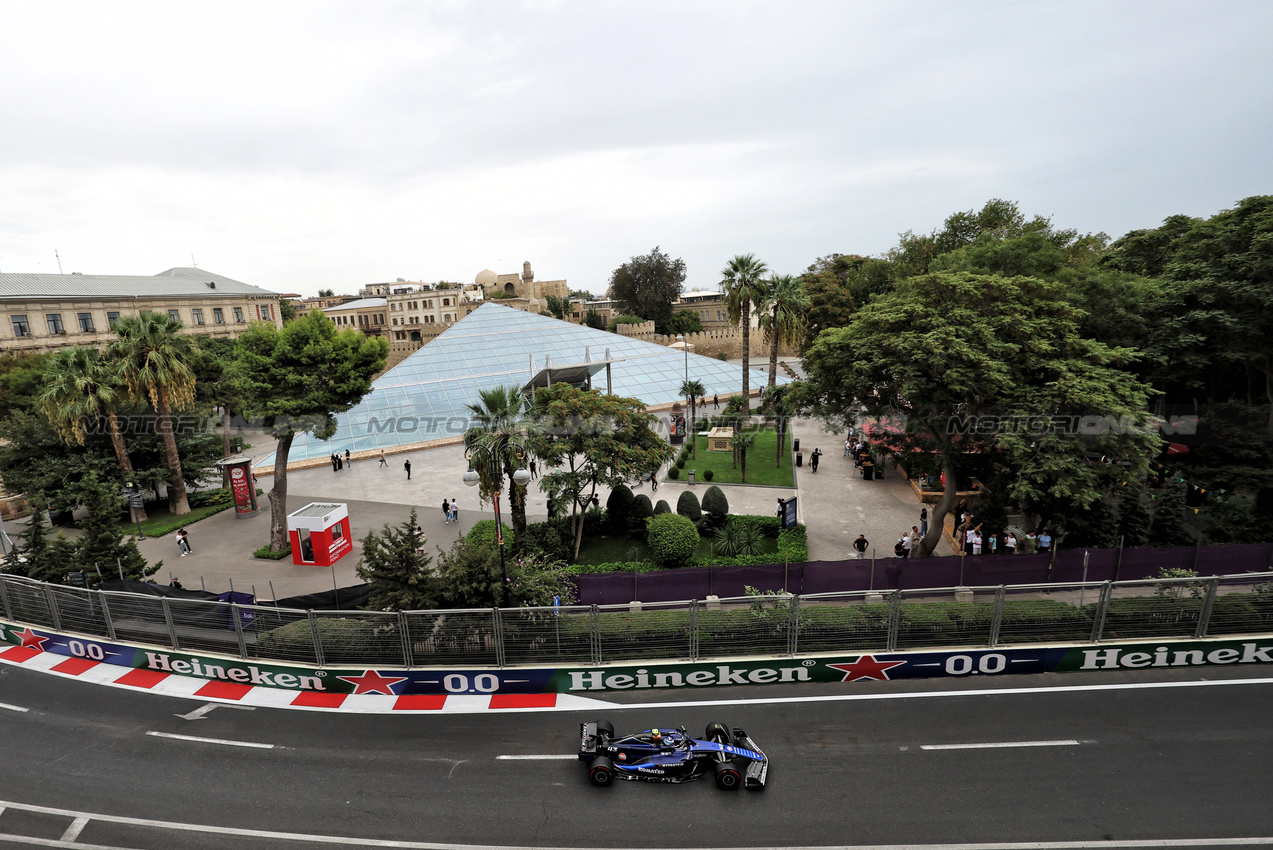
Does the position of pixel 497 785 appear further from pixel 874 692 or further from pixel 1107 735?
pixel 1107 735

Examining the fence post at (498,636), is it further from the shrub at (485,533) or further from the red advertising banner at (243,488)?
the red advertising banner at (243,488)

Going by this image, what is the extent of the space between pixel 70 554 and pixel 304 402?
726 centimetres

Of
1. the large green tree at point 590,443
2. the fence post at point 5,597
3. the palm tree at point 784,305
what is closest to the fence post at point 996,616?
the large green tree at point 590,443

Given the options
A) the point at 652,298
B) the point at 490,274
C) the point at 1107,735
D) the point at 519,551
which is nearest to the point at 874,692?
the point at 1107,735

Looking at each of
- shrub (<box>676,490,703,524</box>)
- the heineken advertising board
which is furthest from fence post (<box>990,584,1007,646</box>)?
shrub (<box>676,490,703,524</box>)

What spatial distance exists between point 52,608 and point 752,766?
51.5ft

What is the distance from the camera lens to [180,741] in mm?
10789

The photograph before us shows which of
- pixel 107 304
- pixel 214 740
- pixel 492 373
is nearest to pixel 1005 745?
pixel 214 740

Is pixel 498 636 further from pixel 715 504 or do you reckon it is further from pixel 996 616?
pixel 715 504

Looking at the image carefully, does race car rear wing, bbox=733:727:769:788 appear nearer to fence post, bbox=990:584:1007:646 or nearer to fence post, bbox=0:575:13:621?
fence post, bbox=990:584:1007:646

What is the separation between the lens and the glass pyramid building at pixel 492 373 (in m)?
38.1

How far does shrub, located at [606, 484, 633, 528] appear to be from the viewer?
2186 centimetres

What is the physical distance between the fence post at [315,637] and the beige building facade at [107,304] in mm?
38517

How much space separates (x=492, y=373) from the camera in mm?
46375
